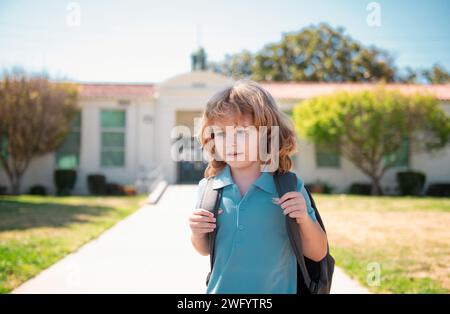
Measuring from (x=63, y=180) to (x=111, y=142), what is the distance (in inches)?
86.7

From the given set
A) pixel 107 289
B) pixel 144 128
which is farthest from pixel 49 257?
pixel 144 128

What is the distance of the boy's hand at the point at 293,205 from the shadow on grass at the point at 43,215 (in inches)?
266

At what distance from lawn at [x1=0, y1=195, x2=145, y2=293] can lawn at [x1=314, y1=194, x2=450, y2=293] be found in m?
3.43

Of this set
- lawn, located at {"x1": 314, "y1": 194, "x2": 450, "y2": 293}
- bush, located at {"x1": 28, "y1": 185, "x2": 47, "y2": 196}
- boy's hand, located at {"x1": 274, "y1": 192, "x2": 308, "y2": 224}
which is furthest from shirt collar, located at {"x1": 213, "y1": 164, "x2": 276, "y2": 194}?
bush, located at {"x1": 28, "y1": 185, "x2": 47, "y2": 196}

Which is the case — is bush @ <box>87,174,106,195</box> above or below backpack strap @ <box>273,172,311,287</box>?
below

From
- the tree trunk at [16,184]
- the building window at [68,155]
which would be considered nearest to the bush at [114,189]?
the building window at [68,155]

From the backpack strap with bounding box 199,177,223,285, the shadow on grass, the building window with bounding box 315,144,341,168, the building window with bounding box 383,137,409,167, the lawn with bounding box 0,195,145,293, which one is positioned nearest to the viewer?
the backpack strap with bounding box 199,177,223,285

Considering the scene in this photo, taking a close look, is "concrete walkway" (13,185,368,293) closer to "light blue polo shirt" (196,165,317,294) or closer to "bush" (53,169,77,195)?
"light blue polo shirt" (196,165,317,294)

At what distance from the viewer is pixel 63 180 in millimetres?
15391

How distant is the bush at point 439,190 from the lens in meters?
16.5

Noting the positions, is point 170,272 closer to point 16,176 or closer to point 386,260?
point 386,260

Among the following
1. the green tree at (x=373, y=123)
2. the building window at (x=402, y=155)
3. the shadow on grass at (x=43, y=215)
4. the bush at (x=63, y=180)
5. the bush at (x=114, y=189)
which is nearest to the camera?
the shadow on grass at (x=43, y=215)

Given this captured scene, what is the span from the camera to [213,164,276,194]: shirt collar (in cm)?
152

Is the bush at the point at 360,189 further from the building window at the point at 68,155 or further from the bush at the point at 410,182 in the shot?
the building window at the point at 68,155
